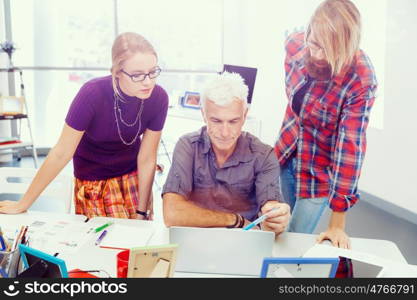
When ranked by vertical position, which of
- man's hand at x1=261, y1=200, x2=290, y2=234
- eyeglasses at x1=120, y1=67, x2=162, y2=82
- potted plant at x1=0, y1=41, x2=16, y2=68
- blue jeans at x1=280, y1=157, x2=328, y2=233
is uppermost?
potted plant at x1=0, y1=41, x2=16, y2=68

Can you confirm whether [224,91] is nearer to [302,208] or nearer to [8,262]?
[302,208]

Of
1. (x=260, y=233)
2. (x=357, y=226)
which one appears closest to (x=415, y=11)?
(x=357, y=226)

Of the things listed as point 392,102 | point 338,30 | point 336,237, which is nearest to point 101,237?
point 336,237

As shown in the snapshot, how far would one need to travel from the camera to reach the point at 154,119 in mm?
2004

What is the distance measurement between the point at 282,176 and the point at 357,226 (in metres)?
1.82

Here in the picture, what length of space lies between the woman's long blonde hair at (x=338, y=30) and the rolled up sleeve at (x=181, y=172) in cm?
64

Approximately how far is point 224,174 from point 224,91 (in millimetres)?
325

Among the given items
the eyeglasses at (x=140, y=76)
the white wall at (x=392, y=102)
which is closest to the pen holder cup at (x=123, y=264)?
the eyeglasses at (x=140, y=76)

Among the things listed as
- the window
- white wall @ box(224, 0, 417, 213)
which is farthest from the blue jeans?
the window

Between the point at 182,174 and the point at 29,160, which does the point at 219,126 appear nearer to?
the point at 182,174

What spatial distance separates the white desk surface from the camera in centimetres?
140

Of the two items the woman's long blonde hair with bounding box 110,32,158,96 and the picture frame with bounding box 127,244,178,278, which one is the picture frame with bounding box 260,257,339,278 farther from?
the woman's long blonde hair with bounding box 110,32,158,96

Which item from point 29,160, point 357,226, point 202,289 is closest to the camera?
point 202,289

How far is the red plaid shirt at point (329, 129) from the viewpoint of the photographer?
1.77 metres
